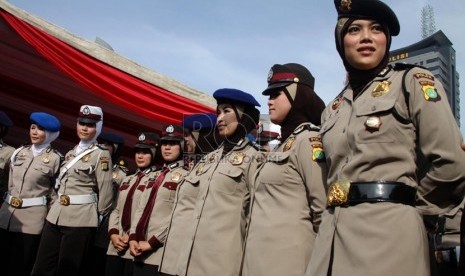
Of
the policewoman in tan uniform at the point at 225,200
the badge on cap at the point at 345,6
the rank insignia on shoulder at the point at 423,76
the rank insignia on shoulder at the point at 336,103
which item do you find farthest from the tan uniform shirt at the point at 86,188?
the rank insignia on shoulder at the point at 423,76

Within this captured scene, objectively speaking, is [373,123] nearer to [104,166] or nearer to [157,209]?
[157,209]

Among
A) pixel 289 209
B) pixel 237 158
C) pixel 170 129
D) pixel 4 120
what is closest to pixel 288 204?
pixel 289 209

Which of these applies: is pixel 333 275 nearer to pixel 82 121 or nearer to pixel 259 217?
pixel 259 217

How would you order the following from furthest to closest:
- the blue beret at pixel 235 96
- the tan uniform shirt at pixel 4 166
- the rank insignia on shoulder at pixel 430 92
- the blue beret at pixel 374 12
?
the tan uniform shirt at pixel 4 166 → the blue beret at pixel 235 96 → the blue beret at pixel 374 12 → the rank insignia on shoulder at pixel 430 92

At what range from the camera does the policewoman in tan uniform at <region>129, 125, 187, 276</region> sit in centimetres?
395

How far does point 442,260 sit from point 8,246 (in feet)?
14.8

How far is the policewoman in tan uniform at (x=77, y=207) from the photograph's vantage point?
4.23m

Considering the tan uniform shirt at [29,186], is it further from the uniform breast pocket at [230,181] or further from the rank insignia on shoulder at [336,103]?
the rank insignia on shoulder at [336,103]

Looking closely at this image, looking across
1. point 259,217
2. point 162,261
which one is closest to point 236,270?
point 259,217

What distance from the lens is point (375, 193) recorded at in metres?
1.63

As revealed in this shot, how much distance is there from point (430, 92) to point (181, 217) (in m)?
2.41

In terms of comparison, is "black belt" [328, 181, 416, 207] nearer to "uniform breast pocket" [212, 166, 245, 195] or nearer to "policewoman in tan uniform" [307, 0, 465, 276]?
"policewoman in tan uniform" [307, 0, 465, 276]

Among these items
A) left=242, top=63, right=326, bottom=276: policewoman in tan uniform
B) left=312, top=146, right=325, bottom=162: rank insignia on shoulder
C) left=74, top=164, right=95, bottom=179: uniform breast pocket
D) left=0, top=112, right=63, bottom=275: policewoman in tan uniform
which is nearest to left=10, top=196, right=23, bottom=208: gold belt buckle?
left=0, top=112, right=63, bottom=275: policewoman in tan uniform

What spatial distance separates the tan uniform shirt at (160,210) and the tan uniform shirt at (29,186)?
1154mm
